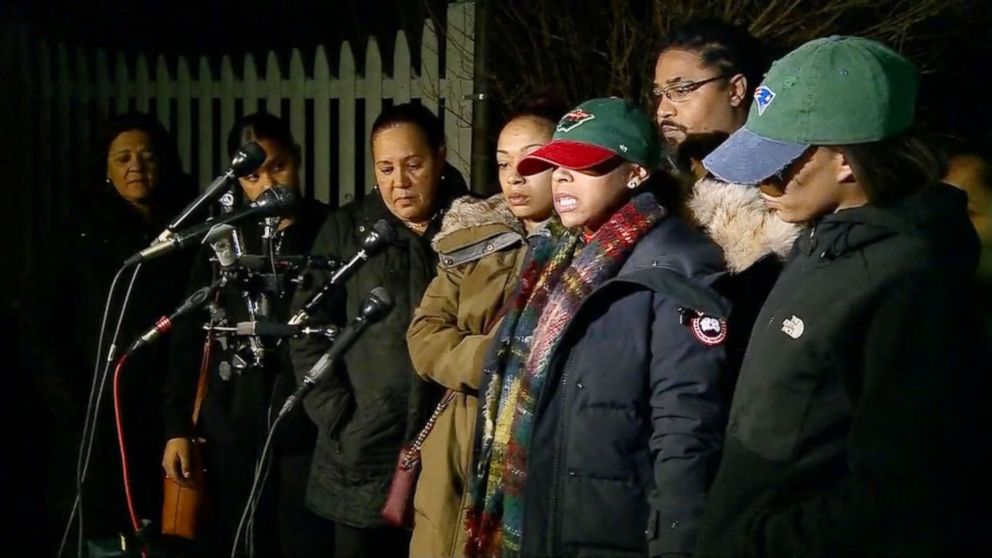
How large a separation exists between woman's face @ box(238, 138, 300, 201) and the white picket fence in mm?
1515

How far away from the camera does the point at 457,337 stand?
3.17 metres

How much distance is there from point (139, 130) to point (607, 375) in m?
2.62

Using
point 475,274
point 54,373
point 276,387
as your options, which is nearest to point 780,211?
point 475,274

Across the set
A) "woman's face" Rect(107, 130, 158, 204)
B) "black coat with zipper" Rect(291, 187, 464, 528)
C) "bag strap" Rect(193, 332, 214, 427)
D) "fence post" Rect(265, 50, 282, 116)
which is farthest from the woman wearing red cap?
"fence post" Rect(265, 50, 282, 116)

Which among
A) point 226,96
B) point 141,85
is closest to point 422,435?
point 226,96

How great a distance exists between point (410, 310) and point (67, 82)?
3.66m

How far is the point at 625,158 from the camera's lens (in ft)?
8.91

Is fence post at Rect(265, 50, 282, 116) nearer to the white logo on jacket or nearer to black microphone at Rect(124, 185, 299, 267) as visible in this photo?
black microphone at Rect(124, 185, 299, 267)

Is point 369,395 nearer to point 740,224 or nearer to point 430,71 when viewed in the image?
point 740,224

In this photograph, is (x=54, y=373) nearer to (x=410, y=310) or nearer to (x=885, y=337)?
(x=410, y=310)

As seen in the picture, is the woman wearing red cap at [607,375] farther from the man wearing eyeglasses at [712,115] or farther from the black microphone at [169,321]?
the black microphone at [169,321]

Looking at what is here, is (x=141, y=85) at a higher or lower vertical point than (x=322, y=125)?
higher

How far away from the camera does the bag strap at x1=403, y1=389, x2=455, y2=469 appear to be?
10.7 ft

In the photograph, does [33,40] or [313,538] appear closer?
[313,538]
